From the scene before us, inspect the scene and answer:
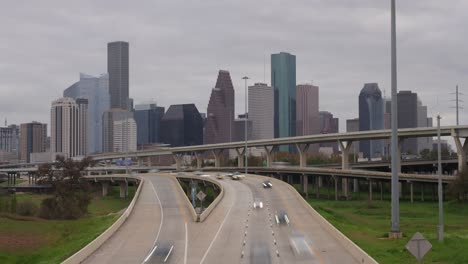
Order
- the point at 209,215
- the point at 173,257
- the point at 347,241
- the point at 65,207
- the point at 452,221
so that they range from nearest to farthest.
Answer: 1. the point at 173,257
2. the point at 347,241
3. the point at 209,215
4. the point at 452,221
5. the point at 65,207

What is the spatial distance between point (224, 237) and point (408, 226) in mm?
27985

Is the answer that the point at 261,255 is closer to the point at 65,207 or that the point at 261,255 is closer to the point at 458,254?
the point at 458,254

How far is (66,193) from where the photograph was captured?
9862 centimetres

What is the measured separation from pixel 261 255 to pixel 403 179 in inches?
3465

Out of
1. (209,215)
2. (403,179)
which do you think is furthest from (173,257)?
(403,179)

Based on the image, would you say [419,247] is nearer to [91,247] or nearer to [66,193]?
[91,247]

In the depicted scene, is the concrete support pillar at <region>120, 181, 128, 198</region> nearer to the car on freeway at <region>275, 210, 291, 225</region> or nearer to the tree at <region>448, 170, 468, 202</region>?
the tree at <region>448, 170, 468, 202</region>

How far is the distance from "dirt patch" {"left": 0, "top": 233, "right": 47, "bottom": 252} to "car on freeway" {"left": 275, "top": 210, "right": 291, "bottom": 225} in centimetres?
1701

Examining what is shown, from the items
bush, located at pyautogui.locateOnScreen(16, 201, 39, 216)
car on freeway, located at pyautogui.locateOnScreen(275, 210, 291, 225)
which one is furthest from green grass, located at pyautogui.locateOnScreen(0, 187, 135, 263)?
bush, located at pyautogui.locateOnScreen(16, 201, 39, 216)

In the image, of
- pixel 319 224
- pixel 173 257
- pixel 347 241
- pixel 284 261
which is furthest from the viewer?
pixel 319 224

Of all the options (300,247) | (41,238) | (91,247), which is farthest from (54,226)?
(300,247)

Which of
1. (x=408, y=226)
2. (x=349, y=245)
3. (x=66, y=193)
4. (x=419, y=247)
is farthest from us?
(x=66, y=193)

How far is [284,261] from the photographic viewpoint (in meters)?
32.4

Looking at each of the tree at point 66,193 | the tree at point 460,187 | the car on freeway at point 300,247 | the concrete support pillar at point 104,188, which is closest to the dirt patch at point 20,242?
the car on freeway at point 300,247
